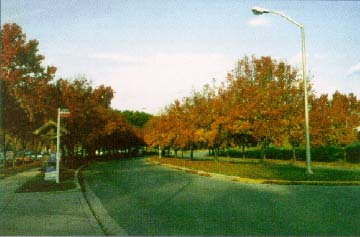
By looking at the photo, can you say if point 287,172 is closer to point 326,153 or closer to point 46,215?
point 46,215

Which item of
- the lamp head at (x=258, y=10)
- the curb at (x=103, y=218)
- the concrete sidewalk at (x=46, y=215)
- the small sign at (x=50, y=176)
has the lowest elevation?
the curb at (x=103, y=218)

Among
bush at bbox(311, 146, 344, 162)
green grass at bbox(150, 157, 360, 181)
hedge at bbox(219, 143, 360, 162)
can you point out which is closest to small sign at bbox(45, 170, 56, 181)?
green grass at bbox(150, 157, 360, 181)

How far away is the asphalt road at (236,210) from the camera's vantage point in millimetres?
7945

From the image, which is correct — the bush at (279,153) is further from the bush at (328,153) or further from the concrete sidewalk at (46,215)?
the concrete sidewalk at (46,215)

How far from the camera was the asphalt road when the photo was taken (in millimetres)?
7945

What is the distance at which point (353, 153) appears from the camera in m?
39.5

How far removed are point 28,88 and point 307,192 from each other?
61.0 ft

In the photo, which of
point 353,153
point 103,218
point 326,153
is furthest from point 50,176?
point 353,153

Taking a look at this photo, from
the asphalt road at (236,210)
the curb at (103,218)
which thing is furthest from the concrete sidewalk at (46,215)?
the asphalt road at (236,210)

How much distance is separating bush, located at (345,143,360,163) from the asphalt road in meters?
26.2

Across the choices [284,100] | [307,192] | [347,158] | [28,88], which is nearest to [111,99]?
[28,88]

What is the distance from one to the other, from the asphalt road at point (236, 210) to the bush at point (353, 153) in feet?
86.0

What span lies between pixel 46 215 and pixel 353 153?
119 ft

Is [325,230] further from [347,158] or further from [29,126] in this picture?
[347,158]
